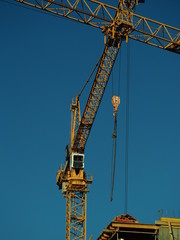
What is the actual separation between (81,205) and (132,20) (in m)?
31.7

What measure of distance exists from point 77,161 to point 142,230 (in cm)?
3821

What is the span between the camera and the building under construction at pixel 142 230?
42.2 m

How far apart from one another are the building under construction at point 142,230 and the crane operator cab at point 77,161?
35.5 m

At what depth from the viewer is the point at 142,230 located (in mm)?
42625

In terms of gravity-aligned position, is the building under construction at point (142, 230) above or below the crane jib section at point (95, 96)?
below

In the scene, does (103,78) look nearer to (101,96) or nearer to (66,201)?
(101,96)

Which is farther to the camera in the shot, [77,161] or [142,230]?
[77,161]

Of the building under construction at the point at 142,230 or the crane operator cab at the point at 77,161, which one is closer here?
the building under construction at the point at 142,230

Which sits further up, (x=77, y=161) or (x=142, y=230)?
(x=77, y=161)

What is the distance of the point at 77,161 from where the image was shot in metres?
80.2

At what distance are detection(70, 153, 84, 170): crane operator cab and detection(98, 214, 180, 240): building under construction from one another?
35.5 meters

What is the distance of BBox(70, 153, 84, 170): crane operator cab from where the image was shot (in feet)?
262

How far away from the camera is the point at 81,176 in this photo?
262 ft

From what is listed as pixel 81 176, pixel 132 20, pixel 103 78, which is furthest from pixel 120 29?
pixel 81 176
